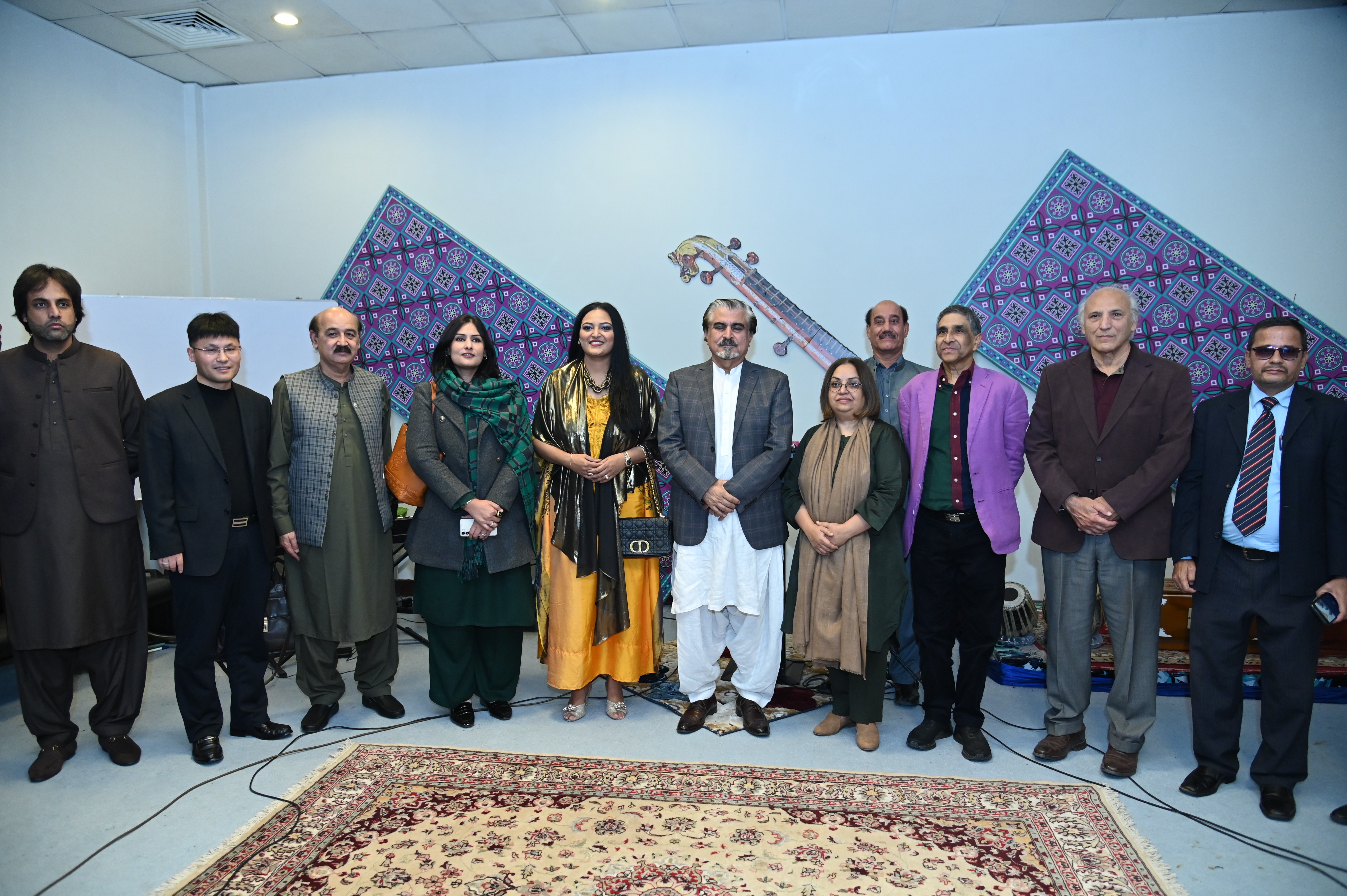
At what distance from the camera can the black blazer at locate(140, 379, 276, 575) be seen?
2949 mm

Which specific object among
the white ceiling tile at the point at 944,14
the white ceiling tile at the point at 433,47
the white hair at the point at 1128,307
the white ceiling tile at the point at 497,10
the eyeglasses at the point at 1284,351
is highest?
the white ceiling tile at the point at 433,47

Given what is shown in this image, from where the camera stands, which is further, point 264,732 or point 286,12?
point 286,12

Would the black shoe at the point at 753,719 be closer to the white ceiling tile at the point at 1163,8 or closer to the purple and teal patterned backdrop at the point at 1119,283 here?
the purple and teal patterned backdrop at the point at 1119,283

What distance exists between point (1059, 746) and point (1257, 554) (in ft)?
3.12

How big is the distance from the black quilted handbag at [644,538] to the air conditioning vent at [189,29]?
3753mm

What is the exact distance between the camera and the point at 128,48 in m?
4.86

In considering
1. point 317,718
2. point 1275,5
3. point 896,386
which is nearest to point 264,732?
point 317,718

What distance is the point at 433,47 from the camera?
191 inches

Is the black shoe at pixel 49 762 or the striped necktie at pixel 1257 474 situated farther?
the black shoe at pixel 49 762

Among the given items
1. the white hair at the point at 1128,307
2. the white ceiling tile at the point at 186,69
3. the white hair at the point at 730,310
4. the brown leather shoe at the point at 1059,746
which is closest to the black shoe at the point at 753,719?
the brown leather shoe at the point at 1059,746

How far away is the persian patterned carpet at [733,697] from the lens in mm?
3332

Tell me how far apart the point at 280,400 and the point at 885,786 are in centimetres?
266

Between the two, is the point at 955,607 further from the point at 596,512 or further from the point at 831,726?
the point at 596,512

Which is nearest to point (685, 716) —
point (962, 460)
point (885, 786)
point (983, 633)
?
point (885, 786)
